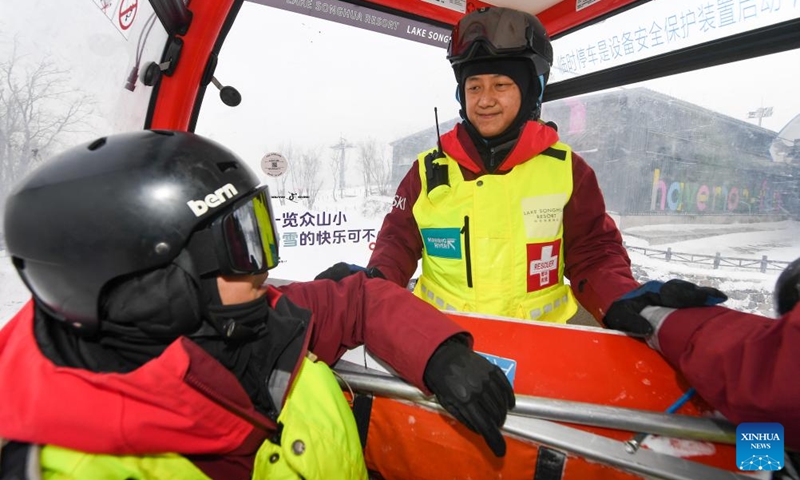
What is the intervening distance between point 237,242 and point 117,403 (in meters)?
0.36

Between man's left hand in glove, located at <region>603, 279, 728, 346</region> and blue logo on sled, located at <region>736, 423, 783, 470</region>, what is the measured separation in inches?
12.7

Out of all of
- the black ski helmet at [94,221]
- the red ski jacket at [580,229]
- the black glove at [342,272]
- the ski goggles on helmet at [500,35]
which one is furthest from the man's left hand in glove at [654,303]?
the black ski helmet at [94,221]

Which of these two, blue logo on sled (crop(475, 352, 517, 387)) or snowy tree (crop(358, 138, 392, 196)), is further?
snowy tree (crop(358, 138, 392, 196))

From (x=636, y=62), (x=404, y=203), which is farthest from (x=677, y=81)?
(x=404, y=203)

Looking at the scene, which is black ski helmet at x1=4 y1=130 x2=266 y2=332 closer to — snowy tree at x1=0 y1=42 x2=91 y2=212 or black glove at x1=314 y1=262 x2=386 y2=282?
black glove at x1=314 y1=262 x2=386 y2=282

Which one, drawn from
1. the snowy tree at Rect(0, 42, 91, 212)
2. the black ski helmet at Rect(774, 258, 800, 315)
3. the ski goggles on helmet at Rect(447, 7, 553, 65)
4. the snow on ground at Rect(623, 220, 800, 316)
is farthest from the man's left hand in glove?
the snowy tree at Rect(0, 42, 91, 212)

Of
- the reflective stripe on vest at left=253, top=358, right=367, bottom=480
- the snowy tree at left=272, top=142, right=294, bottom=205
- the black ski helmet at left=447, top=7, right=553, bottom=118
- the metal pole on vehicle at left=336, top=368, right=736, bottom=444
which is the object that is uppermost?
the black ski helmet at left=447, top=7, right=553, bottom=118

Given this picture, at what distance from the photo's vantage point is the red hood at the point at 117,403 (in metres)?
0.60

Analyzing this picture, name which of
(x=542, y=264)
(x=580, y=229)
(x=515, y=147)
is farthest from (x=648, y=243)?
(x=515, y=147)

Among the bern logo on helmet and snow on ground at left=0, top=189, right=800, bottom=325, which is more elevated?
the bern logo on helmet

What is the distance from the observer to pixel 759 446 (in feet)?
2.42

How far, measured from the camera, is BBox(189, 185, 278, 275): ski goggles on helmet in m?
0.84

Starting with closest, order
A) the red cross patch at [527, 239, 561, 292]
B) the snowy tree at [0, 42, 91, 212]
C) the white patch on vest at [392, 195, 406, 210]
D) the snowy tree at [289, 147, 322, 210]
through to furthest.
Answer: the snowy tree at [0, 42, 91, 212] < the red cross patch at [527, 239, 561, 292] < the white patch on vest at [392, 195, 406, 210] < the snowy tree at [289, 147, 322, 210]

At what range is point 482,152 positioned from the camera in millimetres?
1666
